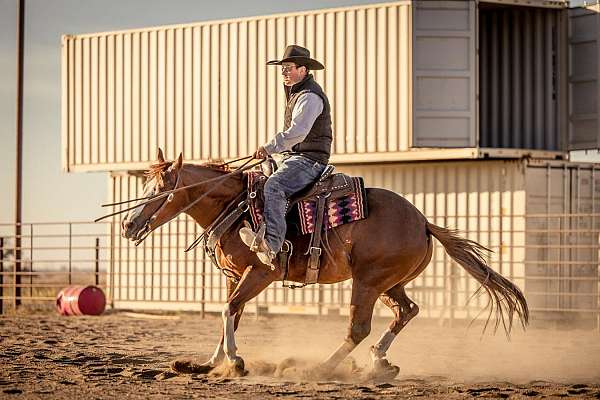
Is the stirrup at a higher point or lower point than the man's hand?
lower

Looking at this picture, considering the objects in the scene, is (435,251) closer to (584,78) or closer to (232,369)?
(584,78)

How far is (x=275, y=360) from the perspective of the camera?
10.2m

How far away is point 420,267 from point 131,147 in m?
11.9

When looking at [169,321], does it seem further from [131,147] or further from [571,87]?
[571,87]

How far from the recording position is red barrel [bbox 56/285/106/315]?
18531mm

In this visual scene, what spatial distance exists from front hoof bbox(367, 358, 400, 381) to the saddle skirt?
1222 millimetres

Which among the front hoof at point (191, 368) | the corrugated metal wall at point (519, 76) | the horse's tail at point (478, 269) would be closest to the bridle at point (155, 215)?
the front hoof at point (191, 368)

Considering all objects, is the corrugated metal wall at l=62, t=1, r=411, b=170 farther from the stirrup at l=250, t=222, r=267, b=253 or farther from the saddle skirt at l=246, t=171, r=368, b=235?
the stirrup at l=250, t=222, r=267, b=253

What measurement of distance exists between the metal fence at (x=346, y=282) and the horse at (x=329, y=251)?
6547mm

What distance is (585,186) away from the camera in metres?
17.9

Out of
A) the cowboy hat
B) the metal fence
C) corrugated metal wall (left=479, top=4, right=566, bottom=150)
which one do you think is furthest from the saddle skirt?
corrugated metal wall (left=479, top=4, right=566, bottom=150)

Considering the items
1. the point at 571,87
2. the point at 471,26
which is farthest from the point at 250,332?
the point at 571,87

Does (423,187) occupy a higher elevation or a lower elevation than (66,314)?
higher

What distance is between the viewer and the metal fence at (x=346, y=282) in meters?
17.0
